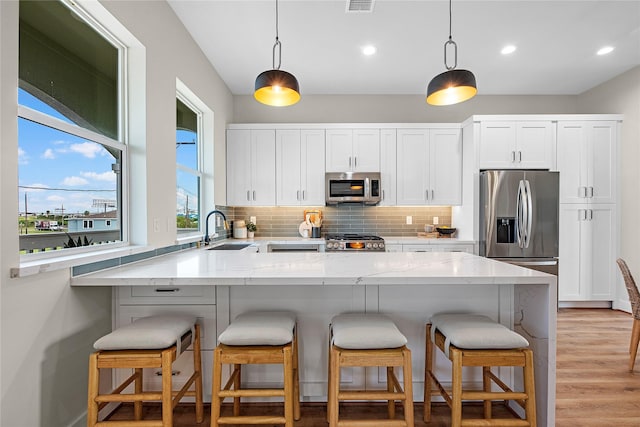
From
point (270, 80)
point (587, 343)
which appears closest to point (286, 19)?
point (270, 80)

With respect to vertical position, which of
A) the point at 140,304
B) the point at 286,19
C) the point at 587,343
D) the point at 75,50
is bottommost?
the point at 587,343

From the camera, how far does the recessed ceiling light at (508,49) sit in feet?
10.8

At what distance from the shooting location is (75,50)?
6.22 feet

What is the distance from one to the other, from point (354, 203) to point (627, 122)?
11.3 feet

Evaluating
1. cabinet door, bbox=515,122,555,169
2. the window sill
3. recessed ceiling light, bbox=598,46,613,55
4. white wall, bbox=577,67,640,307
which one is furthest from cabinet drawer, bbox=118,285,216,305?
white wall, bbox=577,67,640,307

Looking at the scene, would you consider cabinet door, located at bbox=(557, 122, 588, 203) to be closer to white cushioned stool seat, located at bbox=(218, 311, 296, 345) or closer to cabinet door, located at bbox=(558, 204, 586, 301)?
cabinet door, located at bbox=(558, 204, 586, 301)

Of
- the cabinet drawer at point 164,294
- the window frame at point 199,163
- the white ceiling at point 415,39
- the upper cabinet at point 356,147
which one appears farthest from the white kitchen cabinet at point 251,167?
the cabinet drawer at point 164,294

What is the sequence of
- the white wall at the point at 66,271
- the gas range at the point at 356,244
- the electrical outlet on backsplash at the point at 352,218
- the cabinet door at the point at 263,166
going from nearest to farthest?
the white wall at the point at 66,271
the gas range at the point at 356,244
the cabinet door at the point at 263,166
the electrical outlet on backsplash at the point at 352,218

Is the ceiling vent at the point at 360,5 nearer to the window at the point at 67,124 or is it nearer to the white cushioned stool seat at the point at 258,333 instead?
the window at the point at 67,124

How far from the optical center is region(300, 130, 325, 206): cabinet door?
→ 4.36 meters

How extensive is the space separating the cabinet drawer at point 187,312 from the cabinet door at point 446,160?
11.0 feet

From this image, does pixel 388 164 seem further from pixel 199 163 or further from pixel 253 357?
pixel 253 357

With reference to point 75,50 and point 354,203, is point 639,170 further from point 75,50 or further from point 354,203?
point 75,50

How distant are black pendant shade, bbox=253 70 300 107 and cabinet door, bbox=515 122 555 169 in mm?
3187
